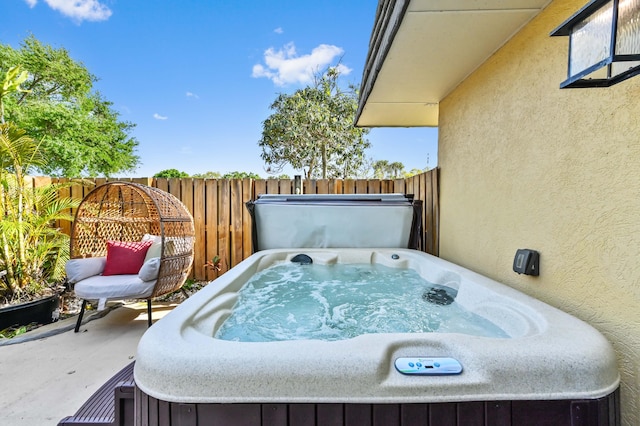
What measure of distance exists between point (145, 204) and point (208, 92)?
8.77 meters

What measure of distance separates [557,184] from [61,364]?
3500 millimetres

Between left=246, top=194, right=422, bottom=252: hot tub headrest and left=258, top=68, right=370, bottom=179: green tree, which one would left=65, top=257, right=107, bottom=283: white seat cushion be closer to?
left=246, top=194, right=422, bottom=252: hot tub headrest

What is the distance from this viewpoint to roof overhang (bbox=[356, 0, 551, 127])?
163 cm

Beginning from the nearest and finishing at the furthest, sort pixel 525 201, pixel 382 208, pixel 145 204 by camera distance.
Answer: pixel 525 201
pixel 382 208
pixel 145 204

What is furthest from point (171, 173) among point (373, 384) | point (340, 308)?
point (373, 384)

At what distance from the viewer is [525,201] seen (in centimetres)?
179

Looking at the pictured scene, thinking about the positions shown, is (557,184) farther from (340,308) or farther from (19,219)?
(19,219)

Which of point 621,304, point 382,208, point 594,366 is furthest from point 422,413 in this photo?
point 382,208

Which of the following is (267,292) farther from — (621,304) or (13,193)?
(13,193)

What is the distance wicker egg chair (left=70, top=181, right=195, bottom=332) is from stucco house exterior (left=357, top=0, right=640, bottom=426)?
8.43 ft

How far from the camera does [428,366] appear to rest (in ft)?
2.93

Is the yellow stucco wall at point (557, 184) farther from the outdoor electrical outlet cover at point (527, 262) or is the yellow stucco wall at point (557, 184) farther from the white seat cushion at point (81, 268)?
the white seat cushion at point (81, 268)

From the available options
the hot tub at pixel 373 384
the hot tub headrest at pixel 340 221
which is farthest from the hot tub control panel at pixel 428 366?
the hot tub headrest at pixel 340 221

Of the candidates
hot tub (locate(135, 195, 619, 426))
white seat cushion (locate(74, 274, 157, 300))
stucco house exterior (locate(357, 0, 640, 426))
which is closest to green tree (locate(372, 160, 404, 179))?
stucco house exterior (locate(357, 0, 640, 426))
